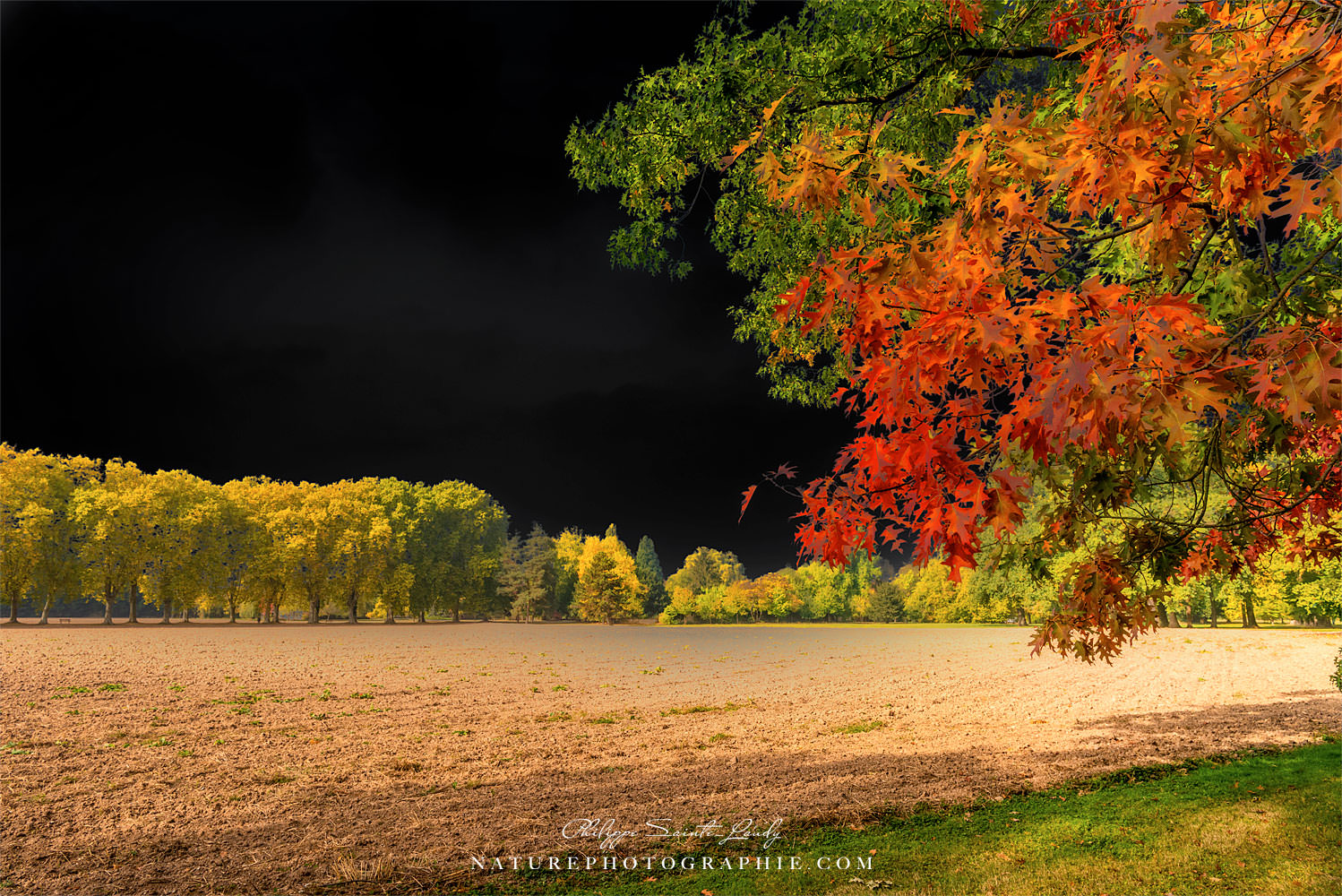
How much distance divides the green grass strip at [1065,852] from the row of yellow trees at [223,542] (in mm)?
61103

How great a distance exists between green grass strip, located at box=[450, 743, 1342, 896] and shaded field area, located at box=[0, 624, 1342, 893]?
24.8 inches

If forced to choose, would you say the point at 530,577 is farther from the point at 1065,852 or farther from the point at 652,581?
the point at 1065,852

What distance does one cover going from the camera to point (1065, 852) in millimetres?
6191

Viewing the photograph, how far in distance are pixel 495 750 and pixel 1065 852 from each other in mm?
8623

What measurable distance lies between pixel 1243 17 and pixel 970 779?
28.9 feet

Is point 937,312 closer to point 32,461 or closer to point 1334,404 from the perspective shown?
point 1334,404

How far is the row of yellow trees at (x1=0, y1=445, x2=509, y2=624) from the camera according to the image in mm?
50531

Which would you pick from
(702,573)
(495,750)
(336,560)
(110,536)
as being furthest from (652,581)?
(495,750)

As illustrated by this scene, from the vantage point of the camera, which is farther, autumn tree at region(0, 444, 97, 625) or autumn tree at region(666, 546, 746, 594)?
autumn tree at region(666, 546, 746, 594)

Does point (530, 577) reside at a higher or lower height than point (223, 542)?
lower

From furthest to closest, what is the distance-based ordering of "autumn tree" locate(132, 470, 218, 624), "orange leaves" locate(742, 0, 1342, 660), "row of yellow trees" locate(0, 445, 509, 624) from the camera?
1. "autumn tree" locate(132, 470, 218, 624)
2. "row of yellow trees" locate(0, 445, 509, 624)
3. "orange leaves" locate(742, 0, 1342, 660)

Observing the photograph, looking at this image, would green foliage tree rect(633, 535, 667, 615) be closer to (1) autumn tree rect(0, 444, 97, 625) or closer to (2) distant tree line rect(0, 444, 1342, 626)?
(2) distant tree line rect(0, 444, 1342, 626)

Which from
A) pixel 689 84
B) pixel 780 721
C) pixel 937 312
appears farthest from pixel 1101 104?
pixel 780 721

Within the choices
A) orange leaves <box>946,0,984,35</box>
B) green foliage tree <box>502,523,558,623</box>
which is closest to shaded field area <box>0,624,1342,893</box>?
orange leaves <box>946,0,984,35</box>
